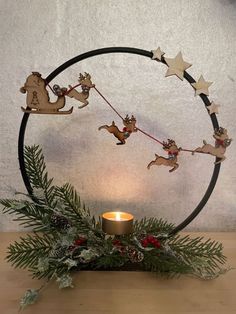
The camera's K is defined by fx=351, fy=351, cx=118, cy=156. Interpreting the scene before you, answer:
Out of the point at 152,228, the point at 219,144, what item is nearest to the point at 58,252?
the point at 152,228

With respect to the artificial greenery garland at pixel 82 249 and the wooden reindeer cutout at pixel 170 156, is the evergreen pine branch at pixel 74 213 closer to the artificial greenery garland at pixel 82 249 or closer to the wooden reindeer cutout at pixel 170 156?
the artificial greenery garland at pixel 82 249

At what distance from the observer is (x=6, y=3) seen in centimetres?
61

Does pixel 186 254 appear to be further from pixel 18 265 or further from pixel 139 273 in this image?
pixel 18 265

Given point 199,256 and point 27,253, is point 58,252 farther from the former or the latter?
point 199,256

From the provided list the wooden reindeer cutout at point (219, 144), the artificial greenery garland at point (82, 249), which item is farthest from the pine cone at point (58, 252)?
the wooden reindeer cutout at point (219, 144)

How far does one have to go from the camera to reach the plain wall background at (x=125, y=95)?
621 millimetres

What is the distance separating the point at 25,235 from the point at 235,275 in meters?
0.37

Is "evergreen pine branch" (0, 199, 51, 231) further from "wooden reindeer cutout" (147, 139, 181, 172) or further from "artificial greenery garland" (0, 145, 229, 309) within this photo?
"wooden reindeer cutout" (147, 139, 181, 172)

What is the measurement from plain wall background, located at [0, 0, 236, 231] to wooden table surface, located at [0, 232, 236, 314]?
19 centimetres

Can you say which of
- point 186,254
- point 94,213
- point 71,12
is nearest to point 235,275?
point 186,254

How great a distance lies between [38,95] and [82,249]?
8.8 inches

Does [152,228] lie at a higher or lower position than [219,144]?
lower

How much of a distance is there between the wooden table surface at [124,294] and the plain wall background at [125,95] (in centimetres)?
19

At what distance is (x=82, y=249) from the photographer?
19.6 inches
